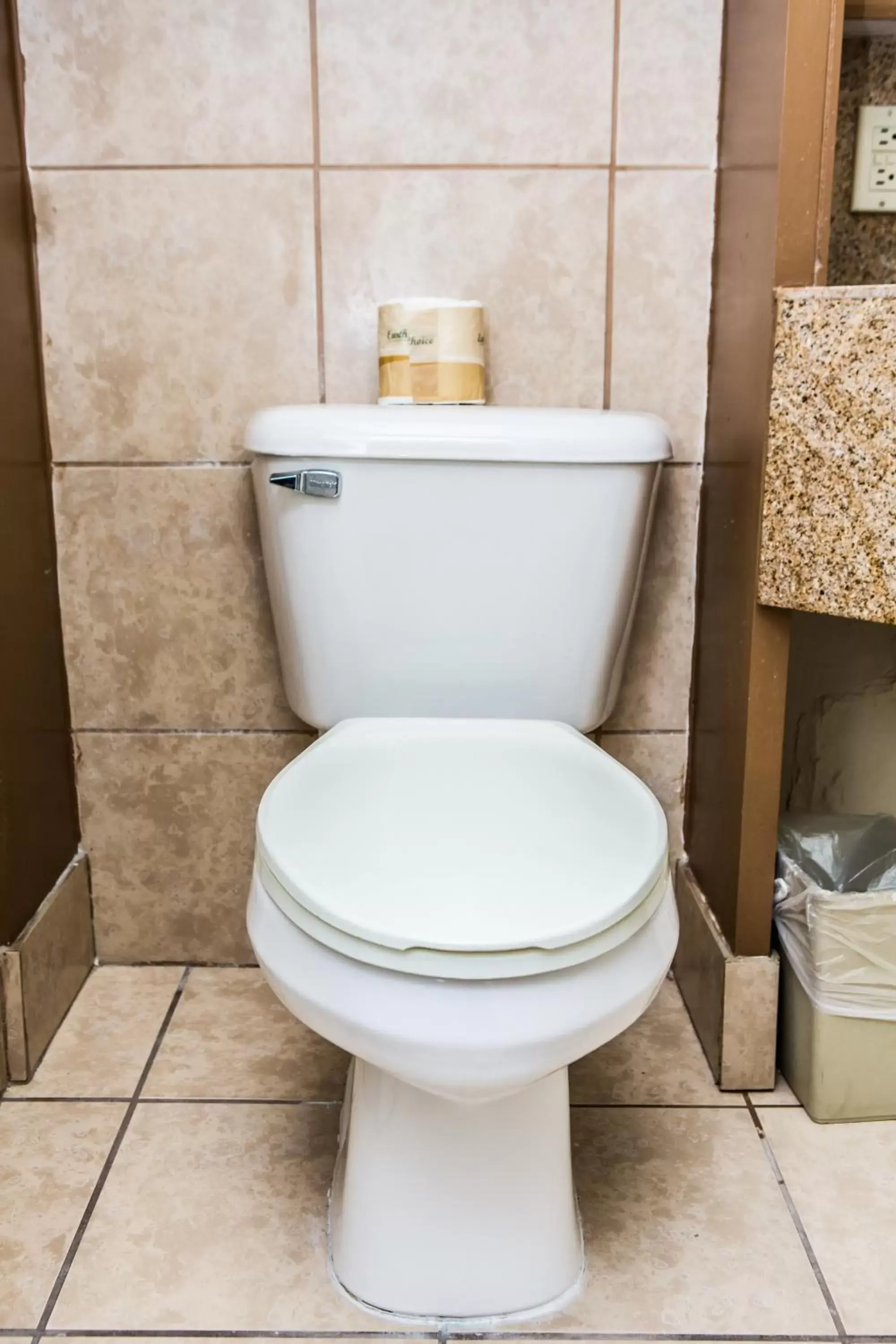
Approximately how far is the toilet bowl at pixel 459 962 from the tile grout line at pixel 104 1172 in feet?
0.78

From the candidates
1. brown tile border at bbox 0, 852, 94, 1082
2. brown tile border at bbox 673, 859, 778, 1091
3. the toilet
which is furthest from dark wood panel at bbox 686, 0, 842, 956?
brown tile border at bbox 0, 852, 94, 1082

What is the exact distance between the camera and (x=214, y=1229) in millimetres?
1095

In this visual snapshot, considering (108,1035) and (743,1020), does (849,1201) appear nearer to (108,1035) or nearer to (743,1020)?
(743,1020)

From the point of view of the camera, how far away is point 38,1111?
1.27 metres

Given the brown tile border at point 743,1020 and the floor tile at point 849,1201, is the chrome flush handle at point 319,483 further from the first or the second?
the floor tile at point 849,1201

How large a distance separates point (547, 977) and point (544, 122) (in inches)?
38.2

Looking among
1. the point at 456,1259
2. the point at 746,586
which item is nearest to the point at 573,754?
the point at 746,586

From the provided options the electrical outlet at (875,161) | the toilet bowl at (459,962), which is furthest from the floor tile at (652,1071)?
the electrical outlet at (875,161)

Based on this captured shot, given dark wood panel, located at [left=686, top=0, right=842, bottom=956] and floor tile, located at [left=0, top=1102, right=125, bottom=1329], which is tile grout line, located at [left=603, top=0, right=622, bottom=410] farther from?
floor tile, located at [left=0, top=1102, right=125, bottom=1329]

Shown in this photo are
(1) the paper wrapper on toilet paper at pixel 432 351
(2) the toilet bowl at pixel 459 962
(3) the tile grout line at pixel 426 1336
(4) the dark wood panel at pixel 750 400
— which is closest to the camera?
(2) the toilet bowl at pixel 459 962

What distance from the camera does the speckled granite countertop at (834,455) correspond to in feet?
3.40

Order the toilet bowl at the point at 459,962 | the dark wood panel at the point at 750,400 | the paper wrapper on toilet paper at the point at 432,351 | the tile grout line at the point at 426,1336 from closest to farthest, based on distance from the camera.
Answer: the toilet bowl at the point at 459,962 → the tile grout line at the point at 426,1336 → the dark wood panel at the point at 750,400 → the paper wrapper on toilet paper at the point at 432,351

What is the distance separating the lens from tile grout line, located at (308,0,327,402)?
1.30 metres

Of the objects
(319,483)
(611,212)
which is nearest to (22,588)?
(319,483)
